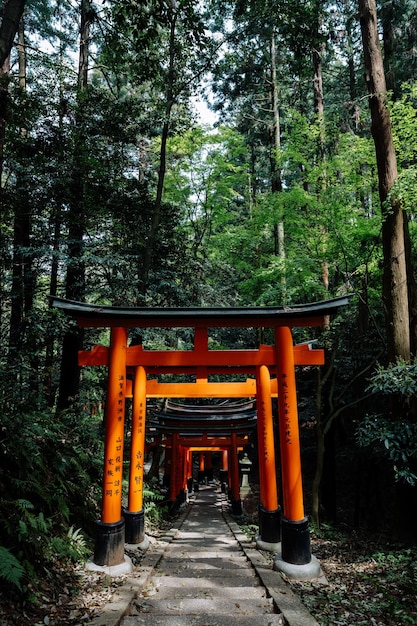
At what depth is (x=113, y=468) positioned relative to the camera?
18.9 ft

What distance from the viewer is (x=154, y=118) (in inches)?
421

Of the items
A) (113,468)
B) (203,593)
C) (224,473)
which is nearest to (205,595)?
(203,593)

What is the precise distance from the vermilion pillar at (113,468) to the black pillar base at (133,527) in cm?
128

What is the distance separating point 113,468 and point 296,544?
2812 mm

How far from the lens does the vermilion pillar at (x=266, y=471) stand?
7066 mm

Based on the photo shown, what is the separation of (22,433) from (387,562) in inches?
233

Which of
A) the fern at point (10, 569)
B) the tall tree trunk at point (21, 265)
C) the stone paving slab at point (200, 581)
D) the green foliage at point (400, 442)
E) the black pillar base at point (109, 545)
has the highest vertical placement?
the tall tree trunk at point (21, 265)

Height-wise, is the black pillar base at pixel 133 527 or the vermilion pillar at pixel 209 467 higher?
the black pillar base at pixel 133 527

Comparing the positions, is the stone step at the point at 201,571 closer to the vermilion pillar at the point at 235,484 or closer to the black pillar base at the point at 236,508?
the vermilion pillar at the point at 235,484

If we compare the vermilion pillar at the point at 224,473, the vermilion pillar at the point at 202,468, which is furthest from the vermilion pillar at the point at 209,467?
the vermilion pillar at the point at 224,473

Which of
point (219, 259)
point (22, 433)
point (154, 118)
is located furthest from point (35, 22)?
point (22, 433)

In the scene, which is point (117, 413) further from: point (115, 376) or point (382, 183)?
point (382, 183)

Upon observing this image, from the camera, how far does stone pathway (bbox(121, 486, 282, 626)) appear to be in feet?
12.9

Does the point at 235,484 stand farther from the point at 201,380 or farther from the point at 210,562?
the point at 201,380
